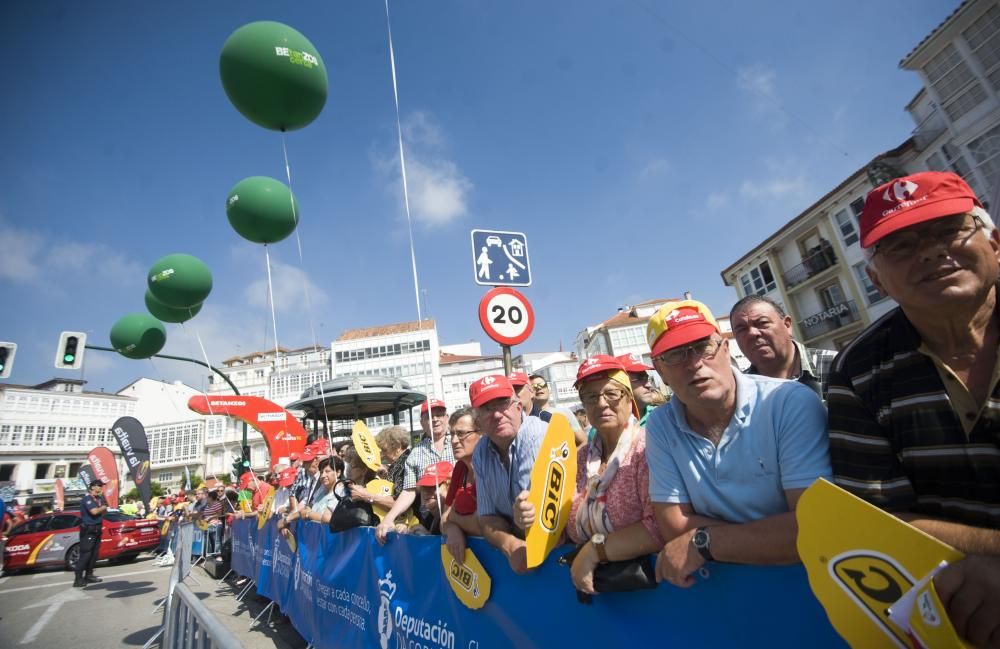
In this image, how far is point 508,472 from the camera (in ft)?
8.50

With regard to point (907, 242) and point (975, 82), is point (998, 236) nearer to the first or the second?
point (907, 242)

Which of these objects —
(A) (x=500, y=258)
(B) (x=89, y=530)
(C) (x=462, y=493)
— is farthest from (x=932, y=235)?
(B) (x=89, y=530)

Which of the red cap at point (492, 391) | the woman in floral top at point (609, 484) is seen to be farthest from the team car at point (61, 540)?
the woman in floral top at point (609, 484)

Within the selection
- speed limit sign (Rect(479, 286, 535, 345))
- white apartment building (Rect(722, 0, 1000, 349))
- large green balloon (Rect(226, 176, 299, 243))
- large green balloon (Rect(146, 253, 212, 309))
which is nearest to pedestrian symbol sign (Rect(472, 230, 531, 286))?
speed limit sign (Rect(479, 286, 535, 345))

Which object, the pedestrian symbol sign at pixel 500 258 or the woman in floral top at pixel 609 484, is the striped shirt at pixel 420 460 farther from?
the woman in floral top at pixel 609 484

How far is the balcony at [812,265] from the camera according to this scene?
26.5 m

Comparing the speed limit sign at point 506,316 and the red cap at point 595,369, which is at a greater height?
the speed limit sign at point 506,316

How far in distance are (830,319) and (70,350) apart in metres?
33.4

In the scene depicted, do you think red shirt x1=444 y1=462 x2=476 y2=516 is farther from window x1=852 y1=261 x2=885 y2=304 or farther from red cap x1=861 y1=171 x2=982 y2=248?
window x1=852 y1=261 x2=885 y2=304

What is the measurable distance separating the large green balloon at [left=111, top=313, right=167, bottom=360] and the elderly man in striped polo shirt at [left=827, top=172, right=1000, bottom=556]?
9.95m

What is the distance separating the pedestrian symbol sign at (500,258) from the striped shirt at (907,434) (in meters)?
3.32

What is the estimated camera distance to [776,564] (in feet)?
4.35

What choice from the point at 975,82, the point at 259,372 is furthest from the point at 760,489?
the point at 259,372

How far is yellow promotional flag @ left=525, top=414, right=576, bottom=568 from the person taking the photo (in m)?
1.93
